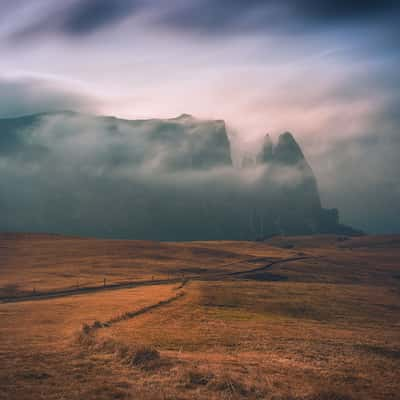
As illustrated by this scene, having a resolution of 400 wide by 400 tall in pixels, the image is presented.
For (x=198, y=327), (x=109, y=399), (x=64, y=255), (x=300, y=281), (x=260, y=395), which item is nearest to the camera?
(x=109, y=399)

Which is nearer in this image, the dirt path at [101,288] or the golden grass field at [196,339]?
the golden grass field at [196,339]

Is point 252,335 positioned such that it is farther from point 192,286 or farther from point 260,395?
point 192,286

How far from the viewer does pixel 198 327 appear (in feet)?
134

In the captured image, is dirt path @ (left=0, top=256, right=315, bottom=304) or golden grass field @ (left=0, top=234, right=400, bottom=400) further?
dirt path @ (left=0, top=256, right=315, bottom=304)

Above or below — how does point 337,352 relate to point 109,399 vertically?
below

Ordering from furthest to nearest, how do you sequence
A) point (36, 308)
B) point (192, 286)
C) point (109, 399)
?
point (192, 286) → point (36, 308) → point (109, 399)

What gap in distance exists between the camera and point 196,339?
35406 mm

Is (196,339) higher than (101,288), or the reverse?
(196,339)

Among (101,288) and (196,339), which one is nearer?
(196,339)

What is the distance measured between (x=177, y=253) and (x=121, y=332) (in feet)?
311

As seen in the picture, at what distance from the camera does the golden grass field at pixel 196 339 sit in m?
21.9

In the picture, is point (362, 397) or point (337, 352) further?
point (337, 352)

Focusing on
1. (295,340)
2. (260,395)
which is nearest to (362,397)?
(260,395)

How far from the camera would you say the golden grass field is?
21906 millimetres
